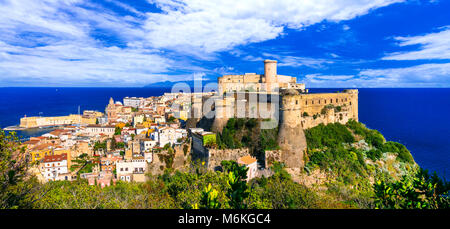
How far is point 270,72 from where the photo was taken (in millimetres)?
32000

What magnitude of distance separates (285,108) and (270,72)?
11.9m

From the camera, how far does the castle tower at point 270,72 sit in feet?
105

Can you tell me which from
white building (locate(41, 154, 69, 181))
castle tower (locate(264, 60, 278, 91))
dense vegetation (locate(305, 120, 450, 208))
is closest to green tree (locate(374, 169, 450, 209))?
dense vegetation (locate(305, 120, 450, 208))

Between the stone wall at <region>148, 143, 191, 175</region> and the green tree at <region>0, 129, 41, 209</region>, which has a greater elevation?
the green tree at <region>0, 129, 41, 209</region>

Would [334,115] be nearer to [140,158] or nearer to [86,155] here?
[140,158]

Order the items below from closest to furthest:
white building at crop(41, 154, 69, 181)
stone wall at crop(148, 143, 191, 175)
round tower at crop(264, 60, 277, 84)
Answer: stone wall at crop(148, 143, 191, 175)
white building at crop(41, 154, 69, 181)
round tower at crop(264, 60, 277, 84)

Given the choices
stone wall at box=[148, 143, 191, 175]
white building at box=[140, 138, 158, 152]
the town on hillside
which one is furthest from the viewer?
white building at box=[140, 138, 158, 152]

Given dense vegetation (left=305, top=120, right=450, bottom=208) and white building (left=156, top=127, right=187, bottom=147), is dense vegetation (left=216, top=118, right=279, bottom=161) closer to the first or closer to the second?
dense vegetation (left=305, top=120, right=450, bottom=208)

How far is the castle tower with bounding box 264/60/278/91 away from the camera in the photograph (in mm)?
31888
